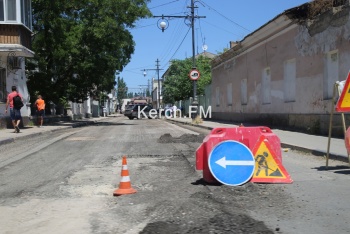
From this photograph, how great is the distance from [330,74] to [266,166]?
8512 mm

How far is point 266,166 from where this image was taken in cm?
648

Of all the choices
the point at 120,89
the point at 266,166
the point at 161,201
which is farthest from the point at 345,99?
the point at 120,89

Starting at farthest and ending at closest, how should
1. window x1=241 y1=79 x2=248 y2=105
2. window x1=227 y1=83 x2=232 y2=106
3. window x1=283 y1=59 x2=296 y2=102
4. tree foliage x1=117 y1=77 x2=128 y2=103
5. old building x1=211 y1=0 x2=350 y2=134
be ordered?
tree foliage x1=117 y1=77 x2=128 y2=103 < window x1=227 y1=83 x2=232 y2=106 < window x1=241 y1=79 x2=248 y2=105 < window x1=283 y1=59 x2=296 y2=102 < old building x1=211 y1=0 x2=350 y2=134

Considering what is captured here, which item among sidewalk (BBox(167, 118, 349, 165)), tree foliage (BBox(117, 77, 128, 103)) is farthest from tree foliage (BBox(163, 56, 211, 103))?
tree foliage (BBox(117, 77, 128, 103))

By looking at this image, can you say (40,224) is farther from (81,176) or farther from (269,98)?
(269,98)

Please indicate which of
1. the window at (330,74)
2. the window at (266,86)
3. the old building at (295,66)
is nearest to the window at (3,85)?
the old building at (295,66)

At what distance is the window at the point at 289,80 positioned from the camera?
1672 centimetres

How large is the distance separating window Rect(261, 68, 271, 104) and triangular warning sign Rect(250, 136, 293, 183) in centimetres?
1338

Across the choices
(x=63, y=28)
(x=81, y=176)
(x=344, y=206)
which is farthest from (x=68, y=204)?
(x=63, y=28)

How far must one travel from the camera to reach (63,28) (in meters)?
22.9

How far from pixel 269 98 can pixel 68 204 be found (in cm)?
1551

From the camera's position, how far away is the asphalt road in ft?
14.7

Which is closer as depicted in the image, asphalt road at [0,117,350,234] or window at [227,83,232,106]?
asphalt road at [0,117,350,234]

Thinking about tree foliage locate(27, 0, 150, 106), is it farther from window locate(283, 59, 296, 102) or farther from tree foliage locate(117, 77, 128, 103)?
tree foliage locate(117, 77, 128, 103)
